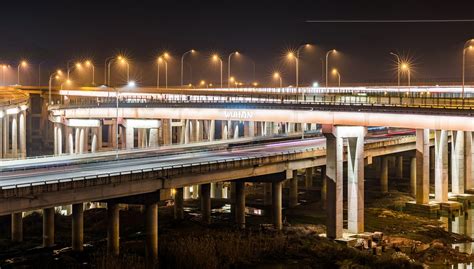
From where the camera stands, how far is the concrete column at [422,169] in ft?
267

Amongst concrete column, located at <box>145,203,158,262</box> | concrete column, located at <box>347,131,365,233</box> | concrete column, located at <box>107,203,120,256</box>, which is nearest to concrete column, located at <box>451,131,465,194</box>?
concrete column, located at <box>347,131,365,233</box>

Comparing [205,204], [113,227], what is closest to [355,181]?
[205,204]

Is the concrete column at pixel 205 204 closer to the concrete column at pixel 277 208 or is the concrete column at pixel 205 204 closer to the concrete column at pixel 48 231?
the concrete column at pixel 277 208

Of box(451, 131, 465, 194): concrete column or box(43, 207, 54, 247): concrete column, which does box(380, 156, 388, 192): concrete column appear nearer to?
box(451, 131, 465, 194): concrete column

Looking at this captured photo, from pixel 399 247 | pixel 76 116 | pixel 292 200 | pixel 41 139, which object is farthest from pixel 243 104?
pixel 41 139

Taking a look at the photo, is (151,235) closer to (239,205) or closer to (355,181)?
(239,205)

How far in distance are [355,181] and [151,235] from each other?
19.5 metres

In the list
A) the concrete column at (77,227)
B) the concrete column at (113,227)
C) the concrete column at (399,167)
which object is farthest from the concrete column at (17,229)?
the concrete column at (399,167)

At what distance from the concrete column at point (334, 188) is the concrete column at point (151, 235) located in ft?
52.0

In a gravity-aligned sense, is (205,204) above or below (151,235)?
above

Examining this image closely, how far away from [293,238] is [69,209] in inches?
1139

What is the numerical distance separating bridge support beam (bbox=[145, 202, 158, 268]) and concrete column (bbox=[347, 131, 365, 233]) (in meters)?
18.0

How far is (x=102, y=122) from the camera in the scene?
353 feet

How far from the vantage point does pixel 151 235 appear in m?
50.3
